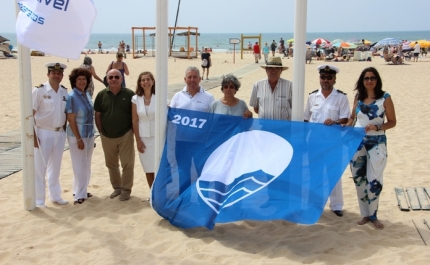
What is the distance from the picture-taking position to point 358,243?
193 inches

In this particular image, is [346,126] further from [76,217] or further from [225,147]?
[76,217]

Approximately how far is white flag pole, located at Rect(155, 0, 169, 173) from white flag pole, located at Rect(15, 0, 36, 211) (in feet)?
4.82

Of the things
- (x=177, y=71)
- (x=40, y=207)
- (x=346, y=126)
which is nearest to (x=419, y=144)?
(x=346, y=126)

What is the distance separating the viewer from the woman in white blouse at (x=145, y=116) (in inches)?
229

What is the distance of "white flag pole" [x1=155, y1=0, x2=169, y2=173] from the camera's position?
5.23 m

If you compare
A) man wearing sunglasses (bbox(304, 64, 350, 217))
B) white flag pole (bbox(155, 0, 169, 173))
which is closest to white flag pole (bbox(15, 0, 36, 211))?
white flag pole (bbox(155, 0, 169, 173))

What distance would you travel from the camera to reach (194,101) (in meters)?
5.68

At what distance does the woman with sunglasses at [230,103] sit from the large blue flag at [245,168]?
0.33 feet

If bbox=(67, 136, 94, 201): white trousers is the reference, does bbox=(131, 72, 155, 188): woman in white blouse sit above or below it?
above

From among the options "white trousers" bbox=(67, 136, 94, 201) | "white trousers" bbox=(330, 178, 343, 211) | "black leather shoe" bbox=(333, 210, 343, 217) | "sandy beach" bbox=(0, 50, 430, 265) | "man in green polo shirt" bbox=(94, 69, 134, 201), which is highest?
"man in green polo shirt" bbox=(94, 69, 134, 201)

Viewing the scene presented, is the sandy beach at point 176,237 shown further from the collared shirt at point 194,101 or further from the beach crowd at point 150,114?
the collared shirt at point 194,101

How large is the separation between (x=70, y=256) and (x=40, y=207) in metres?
1.59

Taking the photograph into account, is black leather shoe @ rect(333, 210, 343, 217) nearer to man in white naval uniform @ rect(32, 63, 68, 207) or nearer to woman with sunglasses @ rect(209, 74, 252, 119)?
woman with sunglasses @ rect(209, 74, 252, 119)

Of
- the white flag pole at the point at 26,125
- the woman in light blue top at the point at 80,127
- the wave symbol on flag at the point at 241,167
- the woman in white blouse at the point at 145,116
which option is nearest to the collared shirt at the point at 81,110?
the woman in light blue top at the point at 80,127
